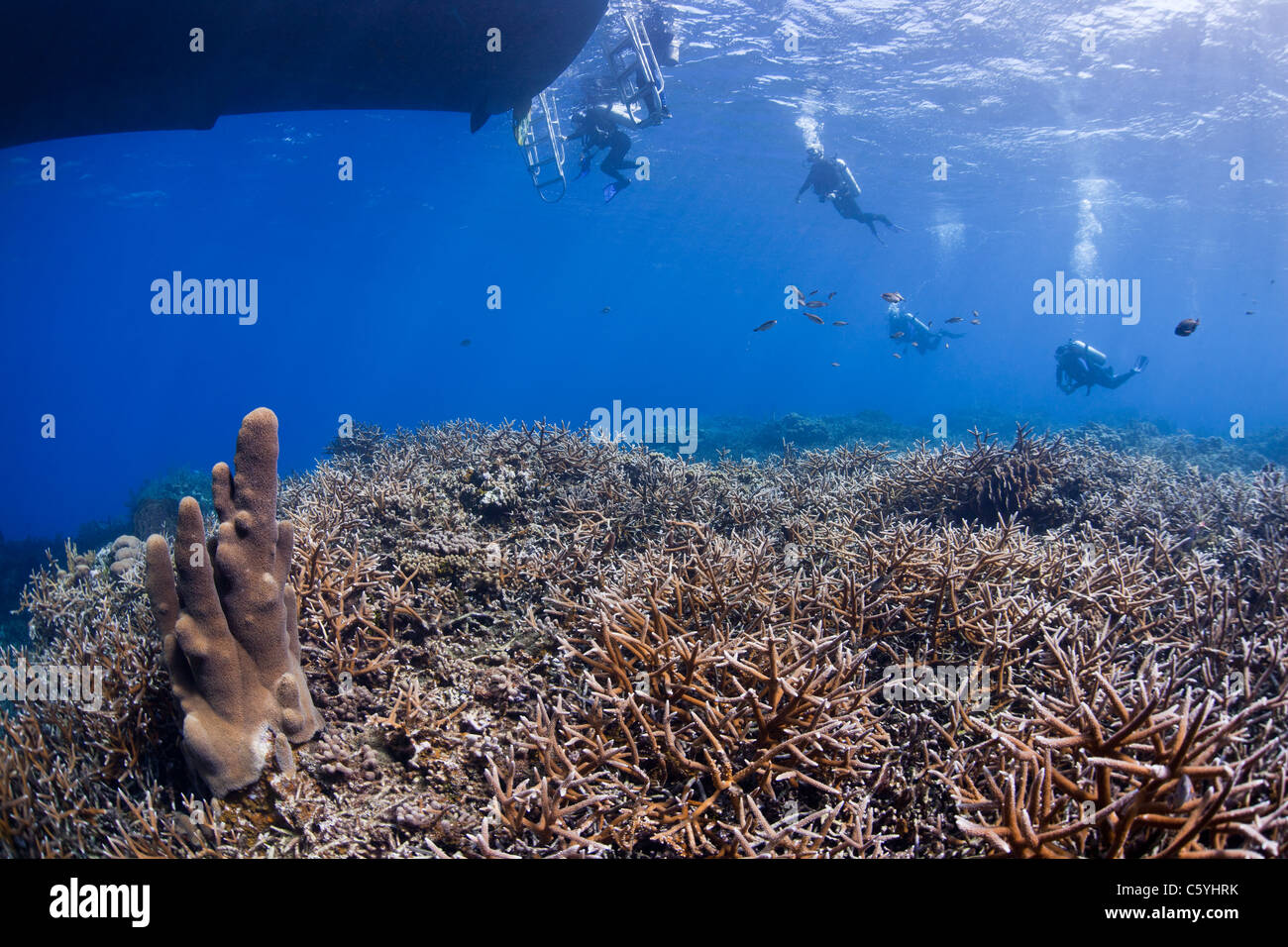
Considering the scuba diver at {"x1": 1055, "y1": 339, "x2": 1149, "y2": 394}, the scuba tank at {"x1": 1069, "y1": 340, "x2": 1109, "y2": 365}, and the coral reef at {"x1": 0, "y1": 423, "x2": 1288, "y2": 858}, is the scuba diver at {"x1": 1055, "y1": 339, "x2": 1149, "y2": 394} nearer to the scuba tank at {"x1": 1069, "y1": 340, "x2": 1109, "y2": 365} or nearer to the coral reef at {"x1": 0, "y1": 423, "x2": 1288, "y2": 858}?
the scuba tank at {"x1": 1069, "y1": 340, "x2": 1109, "y2": 365}

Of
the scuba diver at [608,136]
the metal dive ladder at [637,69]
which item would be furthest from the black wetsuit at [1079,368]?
the scuba diver at [608,136]

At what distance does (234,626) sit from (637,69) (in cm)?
2006

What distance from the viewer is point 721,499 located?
659cm

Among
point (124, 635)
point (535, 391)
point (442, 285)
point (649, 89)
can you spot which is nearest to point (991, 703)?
point (124, 635)

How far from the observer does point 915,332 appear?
1545 cm

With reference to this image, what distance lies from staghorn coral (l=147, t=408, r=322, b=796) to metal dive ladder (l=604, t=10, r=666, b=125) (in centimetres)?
1633

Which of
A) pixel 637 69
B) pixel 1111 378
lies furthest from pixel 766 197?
pixel 1111 378

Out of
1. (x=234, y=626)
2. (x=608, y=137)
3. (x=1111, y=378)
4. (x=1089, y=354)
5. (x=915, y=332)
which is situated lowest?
(x=234, y=626)

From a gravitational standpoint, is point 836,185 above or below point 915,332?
above

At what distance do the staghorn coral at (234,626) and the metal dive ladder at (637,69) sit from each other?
1633 cm

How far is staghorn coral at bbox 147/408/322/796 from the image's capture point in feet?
8.65

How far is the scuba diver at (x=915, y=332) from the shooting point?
15.2m

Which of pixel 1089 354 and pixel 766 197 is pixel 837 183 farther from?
pixel 766 197

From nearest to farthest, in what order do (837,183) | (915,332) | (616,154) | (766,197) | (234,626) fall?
(234,626) → (915,332) → (616,154) → (837,183) → (766,197)
